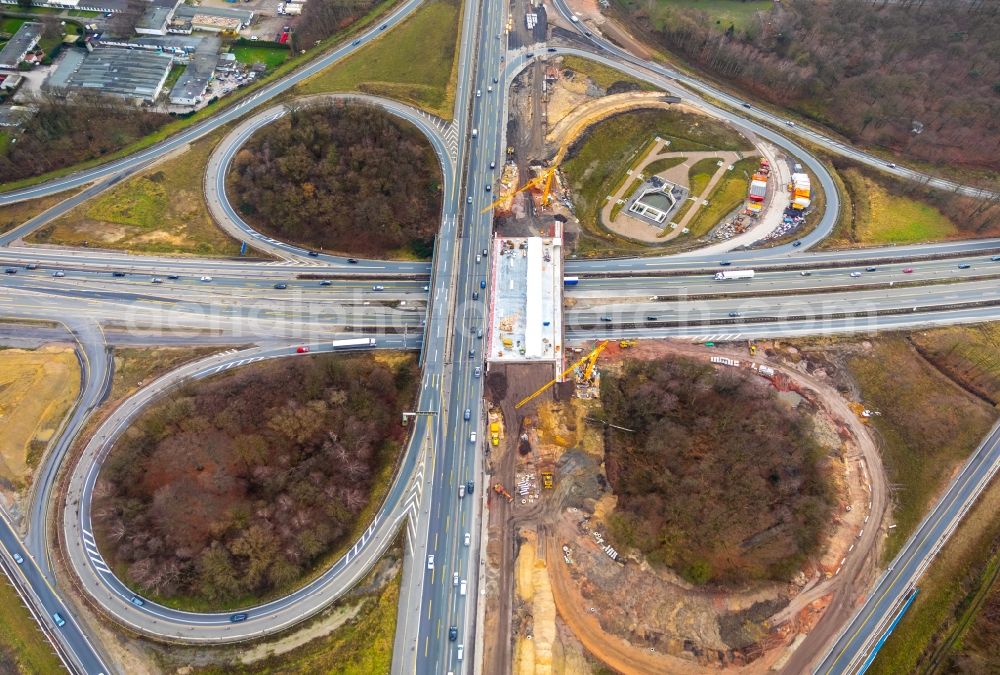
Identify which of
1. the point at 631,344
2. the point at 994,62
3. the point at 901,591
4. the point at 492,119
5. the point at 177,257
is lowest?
the point at 901,591

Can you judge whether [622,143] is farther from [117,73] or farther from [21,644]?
[21,644]

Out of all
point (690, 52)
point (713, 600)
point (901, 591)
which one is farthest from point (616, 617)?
point (690, 52)

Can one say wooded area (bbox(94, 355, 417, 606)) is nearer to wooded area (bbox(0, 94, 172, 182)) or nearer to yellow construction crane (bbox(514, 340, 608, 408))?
yellow construction crane (bbox(514, 340, 608, 408))

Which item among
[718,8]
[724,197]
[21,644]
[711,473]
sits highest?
[718,8]

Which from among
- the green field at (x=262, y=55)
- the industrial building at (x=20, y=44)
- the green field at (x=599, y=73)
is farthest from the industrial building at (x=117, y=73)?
the green field at (x=599, y=73)

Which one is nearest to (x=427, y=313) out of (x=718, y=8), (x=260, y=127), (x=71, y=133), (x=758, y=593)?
(x=260, y=127)

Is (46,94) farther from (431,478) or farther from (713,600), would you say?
(713,600)

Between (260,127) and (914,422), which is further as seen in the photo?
(260,127)
